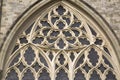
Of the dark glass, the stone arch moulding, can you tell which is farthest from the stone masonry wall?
the dark glass

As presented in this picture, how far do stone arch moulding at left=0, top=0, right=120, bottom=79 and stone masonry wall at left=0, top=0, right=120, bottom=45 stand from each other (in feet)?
0.59

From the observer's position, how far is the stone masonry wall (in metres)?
14.8

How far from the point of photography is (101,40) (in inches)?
587

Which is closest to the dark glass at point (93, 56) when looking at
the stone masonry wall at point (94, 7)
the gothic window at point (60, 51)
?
the gothic window at point (60, 51)

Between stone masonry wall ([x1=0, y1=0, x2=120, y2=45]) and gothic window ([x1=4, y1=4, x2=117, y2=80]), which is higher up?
stone masonry wall ([x1=0, y1=0, x2=120, y2=45])

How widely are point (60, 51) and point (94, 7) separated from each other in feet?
6.71

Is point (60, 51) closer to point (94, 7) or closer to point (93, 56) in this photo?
point (93, 56)

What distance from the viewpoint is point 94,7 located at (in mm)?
15336

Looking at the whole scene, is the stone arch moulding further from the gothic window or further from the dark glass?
the dark glass

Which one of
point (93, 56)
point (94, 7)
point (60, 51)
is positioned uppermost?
point (94, 7)

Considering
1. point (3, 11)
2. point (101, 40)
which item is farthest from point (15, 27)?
point (101, 40)

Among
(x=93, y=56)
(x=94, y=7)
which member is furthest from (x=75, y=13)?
(x=93, y=56)

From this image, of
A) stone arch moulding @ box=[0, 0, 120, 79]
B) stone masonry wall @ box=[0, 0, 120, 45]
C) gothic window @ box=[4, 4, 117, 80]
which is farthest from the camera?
stone masonry wall @ box=[0, 0, 120, 45]

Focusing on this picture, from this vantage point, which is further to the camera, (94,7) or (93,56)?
(94,7)
